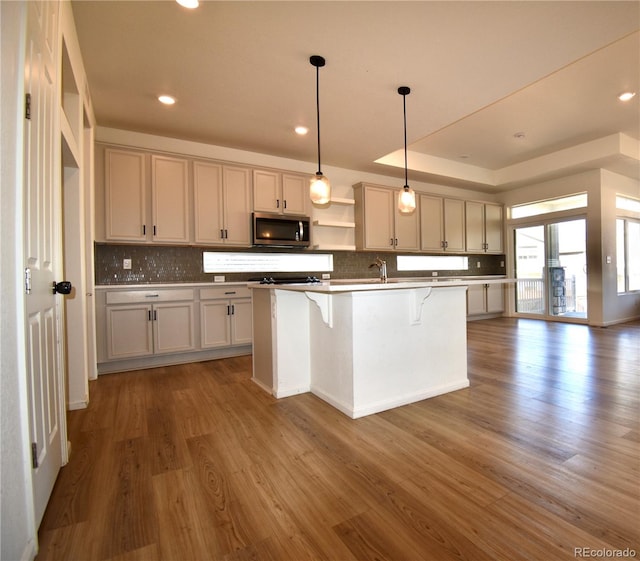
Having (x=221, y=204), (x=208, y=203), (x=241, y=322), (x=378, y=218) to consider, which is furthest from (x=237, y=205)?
(x=378, y=218)

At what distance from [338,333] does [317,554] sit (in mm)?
1416

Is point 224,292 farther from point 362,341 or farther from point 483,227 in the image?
point 483,227

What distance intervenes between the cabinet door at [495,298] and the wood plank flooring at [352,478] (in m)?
4.04

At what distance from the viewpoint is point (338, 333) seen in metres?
2.47

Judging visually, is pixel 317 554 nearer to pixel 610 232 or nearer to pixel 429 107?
pixel 429 107

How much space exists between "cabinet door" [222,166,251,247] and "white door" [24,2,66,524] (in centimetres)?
252

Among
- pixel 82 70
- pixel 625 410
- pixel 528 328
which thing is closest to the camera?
pixel 625 410

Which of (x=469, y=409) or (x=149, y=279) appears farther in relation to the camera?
(x=149, y=279)

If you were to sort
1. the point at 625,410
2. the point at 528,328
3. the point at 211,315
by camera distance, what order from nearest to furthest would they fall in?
the point at 625,410
the point at 211,315
the point at 528,328

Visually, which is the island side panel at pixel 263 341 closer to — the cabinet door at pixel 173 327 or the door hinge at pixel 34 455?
the cabinet door at pixel 173 327

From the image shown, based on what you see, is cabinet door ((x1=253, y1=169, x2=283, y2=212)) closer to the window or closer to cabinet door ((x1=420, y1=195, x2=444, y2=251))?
cabinet door ((x1=420, y1=195, x2=444, y2=251))

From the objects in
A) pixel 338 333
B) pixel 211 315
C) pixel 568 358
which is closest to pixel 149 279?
pixel 211 315

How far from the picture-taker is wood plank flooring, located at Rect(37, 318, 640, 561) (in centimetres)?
123

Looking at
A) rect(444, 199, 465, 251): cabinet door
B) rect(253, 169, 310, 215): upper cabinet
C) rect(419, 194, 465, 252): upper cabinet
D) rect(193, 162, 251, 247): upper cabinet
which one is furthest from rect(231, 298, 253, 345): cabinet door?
rect(444, 199, 465, 251): cabinet door
